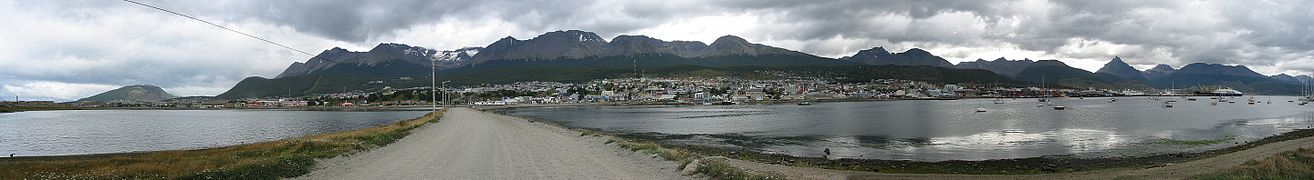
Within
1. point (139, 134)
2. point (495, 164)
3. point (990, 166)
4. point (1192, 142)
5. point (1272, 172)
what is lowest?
point (139, 134)

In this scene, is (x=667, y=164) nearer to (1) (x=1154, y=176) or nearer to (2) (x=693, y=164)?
(2) (x=693, y=164)

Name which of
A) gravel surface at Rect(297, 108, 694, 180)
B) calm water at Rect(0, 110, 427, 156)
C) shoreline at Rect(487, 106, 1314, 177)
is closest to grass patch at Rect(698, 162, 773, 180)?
gravel surface at Rect(297, 108, 694, 180)

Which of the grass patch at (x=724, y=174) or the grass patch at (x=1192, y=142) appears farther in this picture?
the grass patch at (x=1192, y=142)

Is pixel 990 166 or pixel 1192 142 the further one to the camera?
pixel 1192 142

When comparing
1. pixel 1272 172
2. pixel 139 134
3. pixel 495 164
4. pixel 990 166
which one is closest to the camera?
pixel 1272 172

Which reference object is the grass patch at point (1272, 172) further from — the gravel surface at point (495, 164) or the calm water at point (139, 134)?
the calm water at point (139, 134)

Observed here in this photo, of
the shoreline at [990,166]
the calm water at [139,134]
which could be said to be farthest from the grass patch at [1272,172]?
the calm water at [139,134]

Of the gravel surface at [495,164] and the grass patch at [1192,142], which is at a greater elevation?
the gravel surface at [495,164]

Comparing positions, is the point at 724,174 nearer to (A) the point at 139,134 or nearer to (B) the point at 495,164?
(B) the point at 495,164

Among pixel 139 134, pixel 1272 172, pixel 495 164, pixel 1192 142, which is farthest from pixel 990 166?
pixel 139 134

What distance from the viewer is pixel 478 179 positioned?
12828 millimetres

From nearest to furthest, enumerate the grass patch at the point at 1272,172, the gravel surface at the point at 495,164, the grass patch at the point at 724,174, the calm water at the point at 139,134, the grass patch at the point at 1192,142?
the grass patch at the point at 1272,172
the grass patch at the point at 724,174
the gravel surface at the point at 495,164
the grass patch at the point at 1192,142
the calm water at the point at 139,134

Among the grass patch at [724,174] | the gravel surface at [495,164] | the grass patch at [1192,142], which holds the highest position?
the grass patch at [724,174]

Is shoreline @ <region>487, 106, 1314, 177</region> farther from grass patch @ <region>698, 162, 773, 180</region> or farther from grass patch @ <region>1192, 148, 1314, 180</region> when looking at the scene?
grass patch @ <region>1192, 148, 1314, 180</region>
